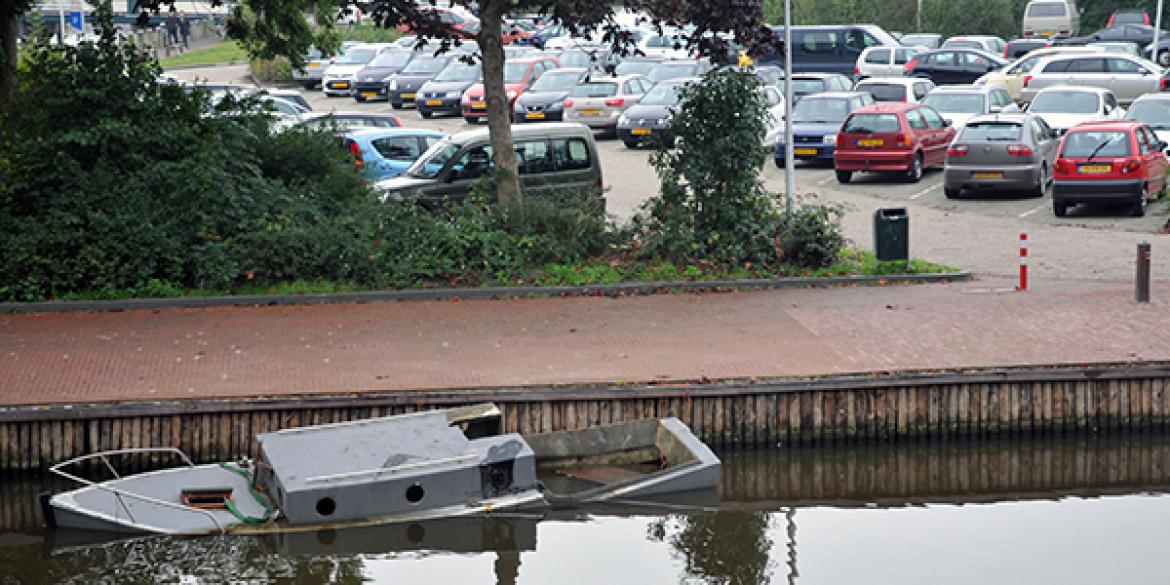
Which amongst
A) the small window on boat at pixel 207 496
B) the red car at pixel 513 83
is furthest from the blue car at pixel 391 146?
the small window on boat at pixel 207 496

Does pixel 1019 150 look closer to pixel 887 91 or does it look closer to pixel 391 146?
pixel 887 91

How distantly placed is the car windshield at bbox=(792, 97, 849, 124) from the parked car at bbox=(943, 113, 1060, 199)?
5.55 metres

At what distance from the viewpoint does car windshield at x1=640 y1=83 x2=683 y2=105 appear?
116ft

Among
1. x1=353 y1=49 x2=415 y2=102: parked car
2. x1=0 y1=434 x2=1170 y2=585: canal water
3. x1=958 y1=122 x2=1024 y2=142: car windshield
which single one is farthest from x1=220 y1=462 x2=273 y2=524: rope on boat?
x1=353 y1=49 x2=415 y2=102: parked car

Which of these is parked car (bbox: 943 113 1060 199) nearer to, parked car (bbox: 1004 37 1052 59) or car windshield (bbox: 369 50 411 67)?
parked car (bbox: 1004 37 1052 59)

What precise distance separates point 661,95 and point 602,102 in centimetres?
232

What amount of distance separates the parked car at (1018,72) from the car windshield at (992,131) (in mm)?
13398

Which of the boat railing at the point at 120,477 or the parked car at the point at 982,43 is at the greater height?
the parked car at the point at 982,43

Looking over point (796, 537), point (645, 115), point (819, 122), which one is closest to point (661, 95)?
point (645, 115)

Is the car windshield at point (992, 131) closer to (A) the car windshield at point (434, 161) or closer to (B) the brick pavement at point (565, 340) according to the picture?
(B) the brick pavement at point (565, 340)

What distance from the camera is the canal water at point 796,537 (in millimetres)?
12164

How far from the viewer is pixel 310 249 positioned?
18.9m

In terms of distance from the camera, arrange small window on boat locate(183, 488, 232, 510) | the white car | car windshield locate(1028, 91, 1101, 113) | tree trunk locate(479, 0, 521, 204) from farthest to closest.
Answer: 1. car windshield locate(1028, 91, 1101, 113)
2. the white car
3. tree trunk locate(479, 0, 521, 204)
4. small window on boat locate(183, 488, 232, 510)

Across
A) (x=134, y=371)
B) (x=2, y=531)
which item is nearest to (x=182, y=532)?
(x=2, y=531)
